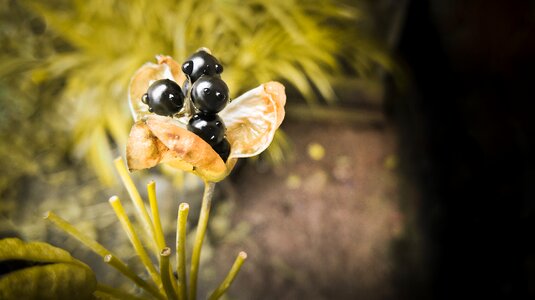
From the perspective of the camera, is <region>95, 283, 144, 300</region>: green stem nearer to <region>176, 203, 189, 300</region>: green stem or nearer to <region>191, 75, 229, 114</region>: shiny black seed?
<region>176, 203, 189, 300</region>: green stem

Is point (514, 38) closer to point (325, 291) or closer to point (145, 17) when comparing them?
point (325, 291)

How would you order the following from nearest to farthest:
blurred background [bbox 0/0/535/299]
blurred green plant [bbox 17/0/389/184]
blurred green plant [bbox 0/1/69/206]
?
blurred background [bbox 0/0/535/299] → blurred green plant [bbox 17/0/389/184] → blurred green plant [bbox 0/1/69/206]

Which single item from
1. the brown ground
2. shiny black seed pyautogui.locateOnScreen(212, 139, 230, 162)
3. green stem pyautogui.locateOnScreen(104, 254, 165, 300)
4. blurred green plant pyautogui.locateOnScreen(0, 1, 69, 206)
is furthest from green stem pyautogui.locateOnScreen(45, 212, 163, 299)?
blurred green plant pyautogui.locateOnScreen(0, 1, 69, 206)

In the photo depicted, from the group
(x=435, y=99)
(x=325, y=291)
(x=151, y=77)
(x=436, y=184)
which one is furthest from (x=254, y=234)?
(x=151, y=77)

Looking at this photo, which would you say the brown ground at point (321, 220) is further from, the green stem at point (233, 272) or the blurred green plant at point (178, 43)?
the green stem at point (233, 272)

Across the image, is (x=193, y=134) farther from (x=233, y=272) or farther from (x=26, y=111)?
(x=26, y=111)

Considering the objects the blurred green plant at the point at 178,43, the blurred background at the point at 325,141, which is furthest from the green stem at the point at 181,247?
the blurred green plant at the point at 178,43

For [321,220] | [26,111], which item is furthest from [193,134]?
[26,111]
